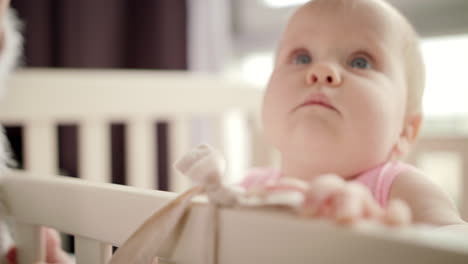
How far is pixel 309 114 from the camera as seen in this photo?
580 millimetres

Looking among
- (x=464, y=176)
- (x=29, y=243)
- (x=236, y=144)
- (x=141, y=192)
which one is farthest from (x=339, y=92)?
(x=236, y=144)

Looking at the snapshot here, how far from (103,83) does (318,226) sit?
3.10 feet

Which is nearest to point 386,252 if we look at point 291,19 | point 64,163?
point 291,19

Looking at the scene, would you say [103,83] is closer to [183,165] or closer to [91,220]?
[91,220]

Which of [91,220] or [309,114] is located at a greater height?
[309,114]

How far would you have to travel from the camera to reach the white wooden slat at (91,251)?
21.2 inches

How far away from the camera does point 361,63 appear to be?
2.01 ft

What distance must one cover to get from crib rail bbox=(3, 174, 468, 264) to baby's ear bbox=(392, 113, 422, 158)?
0.33 meters

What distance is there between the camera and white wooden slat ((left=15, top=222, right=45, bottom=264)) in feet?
2.03

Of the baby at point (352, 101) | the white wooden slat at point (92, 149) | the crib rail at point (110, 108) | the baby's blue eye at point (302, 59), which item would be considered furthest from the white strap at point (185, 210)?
the white wooden slat at point (92, 149)

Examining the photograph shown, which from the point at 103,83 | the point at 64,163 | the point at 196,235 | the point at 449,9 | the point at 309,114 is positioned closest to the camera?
the point at 196,235

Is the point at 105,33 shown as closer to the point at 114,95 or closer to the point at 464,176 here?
the point at 114,95

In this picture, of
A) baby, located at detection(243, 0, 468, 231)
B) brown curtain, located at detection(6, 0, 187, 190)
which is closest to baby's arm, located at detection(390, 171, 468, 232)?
baby, located at detection(243, 0, 468, 231)

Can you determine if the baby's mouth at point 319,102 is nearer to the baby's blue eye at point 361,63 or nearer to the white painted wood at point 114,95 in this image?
the baby's blue eye at point 361,63
